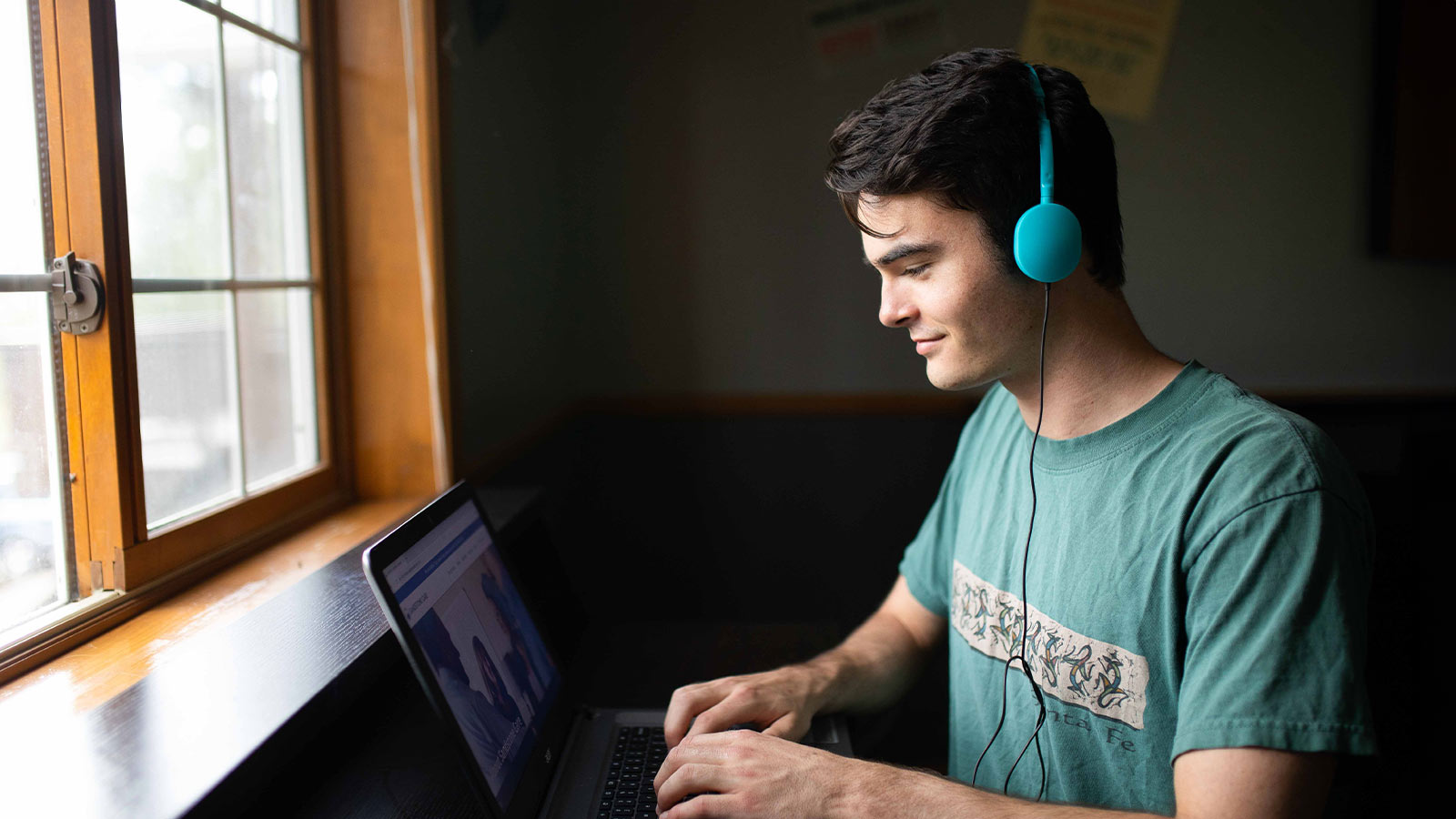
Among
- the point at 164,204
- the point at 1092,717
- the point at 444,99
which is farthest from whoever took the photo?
the point at 444,99

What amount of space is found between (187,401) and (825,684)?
792 millimetres

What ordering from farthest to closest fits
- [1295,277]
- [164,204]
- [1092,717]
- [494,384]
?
[1295,277] → [494,384] → [164,204] → [1092,717]

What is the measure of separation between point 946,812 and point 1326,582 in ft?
1.14

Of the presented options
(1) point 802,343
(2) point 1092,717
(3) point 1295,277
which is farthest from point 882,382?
(2) point 1092,717

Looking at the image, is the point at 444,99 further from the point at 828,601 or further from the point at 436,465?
the point at 828,601

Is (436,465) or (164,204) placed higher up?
(164,204)

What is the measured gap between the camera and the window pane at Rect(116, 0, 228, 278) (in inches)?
38.4

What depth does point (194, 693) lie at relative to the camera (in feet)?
2.47

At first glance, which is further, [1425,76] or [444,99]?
[1425,76]

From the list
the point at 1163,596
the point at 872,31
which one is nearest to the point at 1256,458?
the point at 1163,596

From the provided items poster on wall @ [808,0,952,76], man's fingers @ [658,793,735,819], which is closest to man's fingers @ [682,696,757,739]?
man's fingers @ [658,793,735,819]

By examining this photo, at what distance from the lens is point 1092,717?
91 centimetres

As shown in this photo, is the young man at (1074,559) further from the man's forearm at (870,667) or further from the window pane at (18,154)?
the window pane at (18,154)

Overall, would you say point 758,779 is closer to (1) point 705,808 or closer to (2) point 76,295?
(1) point 705,808
